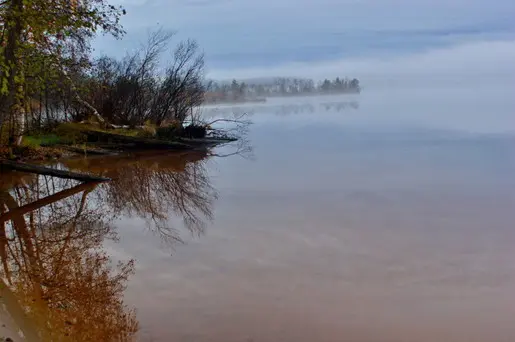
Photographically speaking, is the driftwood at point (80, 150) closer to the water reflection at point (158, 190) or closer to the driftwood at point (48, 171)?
the water reflection at point (158, 190)

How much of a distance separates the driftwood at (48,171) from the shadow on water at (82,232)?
0.96 ft

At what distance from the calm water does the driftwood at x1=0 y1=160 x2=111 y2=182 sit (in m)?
0.40

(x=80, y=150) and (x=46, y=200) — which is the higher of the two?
(x=80, y=150)

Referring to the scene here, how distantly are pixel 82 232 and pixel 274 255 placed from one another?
11.9 feet

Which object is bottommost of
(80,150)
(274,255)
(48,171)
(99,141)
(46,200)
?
(274,255)

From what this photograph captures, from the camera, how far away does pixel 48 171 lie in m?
13.7

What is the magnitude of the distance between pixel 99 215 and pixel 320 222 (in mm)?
4592

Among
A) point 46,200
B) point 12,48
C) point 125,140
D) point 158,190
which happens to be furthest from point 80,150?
point 12,48

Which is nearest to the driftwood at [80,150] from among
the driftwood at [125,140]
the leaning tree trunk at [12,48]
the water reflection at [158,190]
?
the water reflection at [158,190]

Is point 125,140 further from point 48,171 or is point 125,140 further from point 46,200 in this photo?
point 46,200

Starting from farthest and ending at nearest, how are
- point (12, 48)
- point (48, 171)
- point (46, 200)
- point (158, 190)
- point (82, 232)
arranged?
1. point (158, 190)
2. point (48, 171)
3. point (46, 200)
4. point (82, 232)
5. point (12, 48)

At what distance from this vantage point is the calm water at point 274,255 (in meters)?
5.66

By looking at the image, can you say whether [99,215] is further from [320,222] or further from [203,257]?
[320,222]

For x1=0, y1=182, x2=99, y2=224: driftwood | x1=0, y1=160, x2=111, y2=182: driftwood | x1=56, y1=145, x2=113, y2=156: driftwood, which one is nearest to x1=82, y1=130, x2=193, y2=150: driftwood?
x1=56, y1=145, x2=113, y2=156: driftwood
